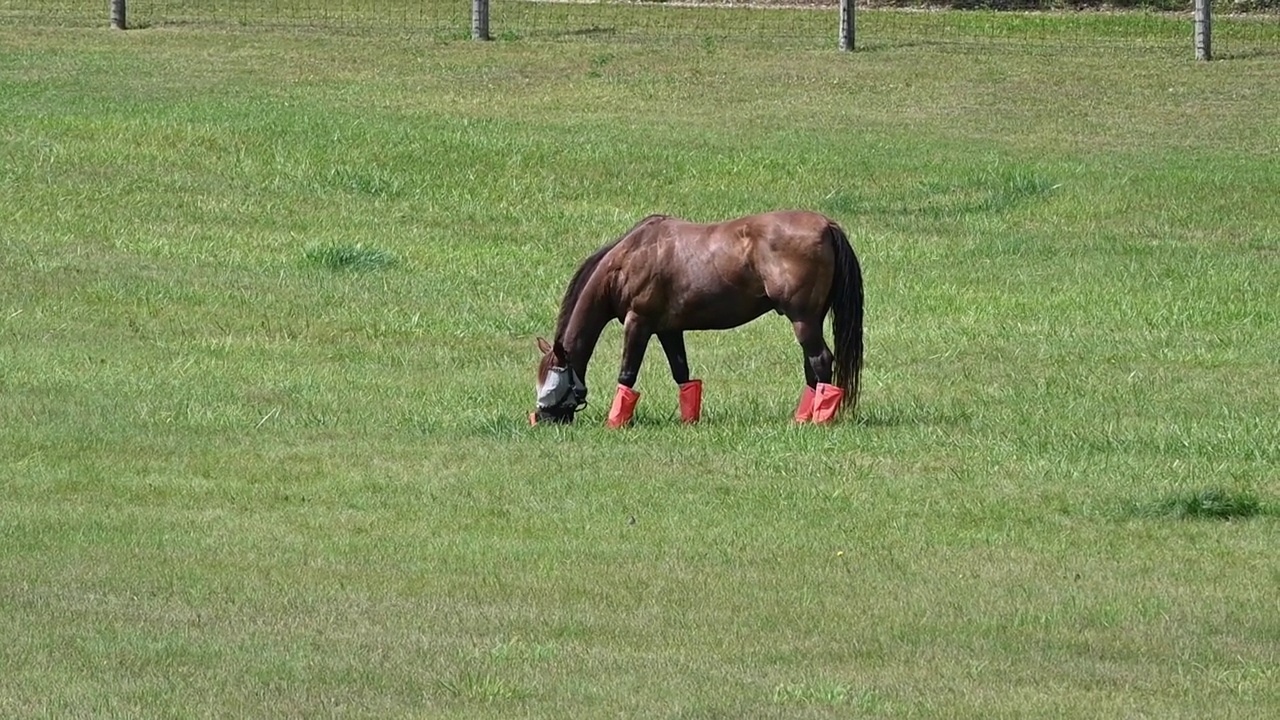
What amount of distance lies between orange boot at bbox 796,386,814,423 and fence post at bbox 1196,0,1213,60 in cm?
2272

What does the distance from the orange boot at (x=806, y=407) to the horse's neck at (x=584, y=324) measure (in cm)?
131

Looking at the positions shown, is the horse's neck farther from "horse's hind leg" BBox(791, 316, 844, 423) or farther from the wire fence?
the wire fence

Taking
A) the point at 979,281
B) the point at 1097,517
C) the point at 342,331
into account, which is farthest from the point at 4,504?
the point at 979,281

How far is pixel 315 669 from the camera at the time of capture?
7.33 metres

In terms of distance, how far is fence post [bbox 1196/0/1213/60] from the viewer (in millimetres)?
33625

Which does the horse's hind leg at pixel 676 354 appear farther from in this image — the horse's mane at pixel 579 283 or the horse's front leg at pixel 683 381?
the horse's mane at pixel 579 283

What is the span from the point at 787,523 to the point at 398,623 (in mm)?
2579

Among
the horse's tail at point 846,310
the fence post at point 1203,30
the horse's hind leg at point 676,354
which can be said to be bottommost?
the horse's hind leg at point 676,354

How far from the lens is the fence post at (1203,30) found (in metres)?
33.6

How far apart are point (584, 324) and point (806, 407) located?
1458 millimetres

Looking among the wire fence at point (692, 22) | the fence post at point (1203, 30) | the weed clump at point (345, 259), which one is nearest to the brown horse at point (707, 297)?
the weed clump at point (345, 259)

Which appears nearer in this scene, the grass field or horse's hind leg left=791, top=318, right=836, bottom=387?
the grass field

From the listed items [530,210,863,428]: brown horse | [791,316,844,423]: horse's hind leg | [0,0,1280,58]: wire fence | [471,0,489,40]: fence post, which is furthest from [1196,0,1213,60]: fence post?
[791,316,844,423]: horse's hind leg

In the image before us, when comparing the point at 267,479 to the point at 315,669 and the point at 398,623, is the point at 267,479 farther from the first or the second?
the point at 315,669
